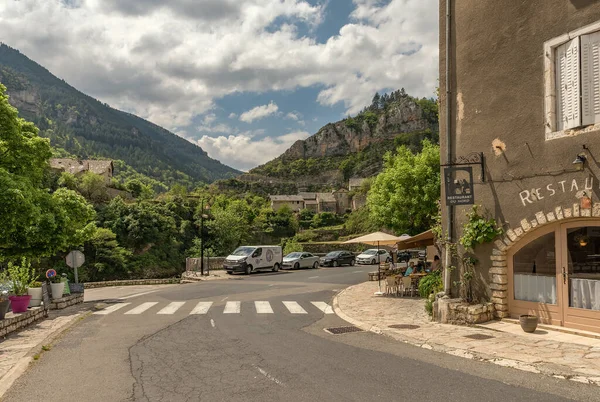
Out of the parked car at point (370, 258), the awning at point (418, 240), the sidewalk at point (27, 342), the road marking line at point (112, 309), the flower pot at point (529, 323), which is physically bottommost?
the parked car at point (370, 258)

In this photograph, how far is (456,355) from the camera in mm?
7648

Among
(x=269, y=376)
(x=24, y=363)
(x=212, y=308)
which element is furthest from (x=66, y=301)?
(x=269, y=376)

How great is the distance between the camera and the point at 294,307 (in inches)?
563

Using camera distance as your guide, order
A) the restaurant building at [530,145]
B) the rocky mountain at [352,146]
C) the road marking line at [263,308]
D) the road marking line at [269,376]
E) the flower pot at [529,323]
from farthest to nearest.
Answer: the rocky mountain at [352,146]
the road marking line at [263,308]
the flower pot at [529,323]
the restaurant building at [530,145]
the road marking line at [269,376]

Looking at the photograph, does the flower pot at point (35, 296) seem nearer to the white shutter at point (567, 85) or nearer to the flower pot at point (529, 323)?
the flower pot at point (529, 323)

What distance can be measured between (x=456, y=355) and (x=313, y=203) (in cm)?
10381

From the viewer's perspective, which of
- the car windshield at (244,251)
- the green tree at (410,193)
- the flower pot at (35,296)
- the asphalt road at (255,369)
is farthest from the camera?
the car windshield at (244,251)

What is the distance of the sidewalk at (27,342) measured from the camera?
6984 mm

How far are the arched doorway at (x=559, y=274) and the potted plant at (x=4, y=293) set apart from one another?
11.9 metres

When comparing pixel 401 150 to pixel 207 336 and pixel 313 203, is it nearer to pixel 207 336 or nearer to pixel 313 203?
pixel 207 336

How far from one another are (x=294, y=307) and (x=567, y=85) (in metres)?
9.79

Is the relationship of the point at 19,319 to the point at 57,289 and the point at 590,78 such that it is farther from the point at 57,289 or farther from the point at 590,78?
the point at 590,78

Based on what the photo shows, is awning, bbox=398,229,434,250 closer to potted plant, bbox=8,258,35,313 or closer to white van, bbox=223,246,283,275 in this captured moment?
potted plant, bbox=8,258,35,313

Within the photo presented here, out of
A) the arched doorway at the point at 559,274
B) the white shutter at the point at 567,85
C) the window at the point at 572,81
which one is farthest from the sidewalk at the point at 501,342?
the white shutter at the point at 567,85
